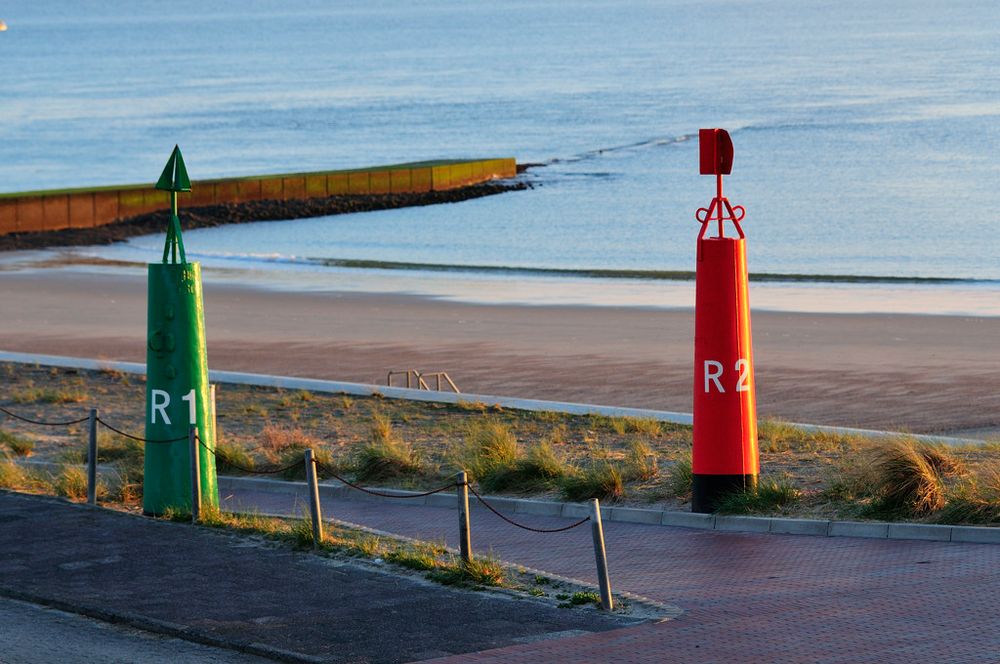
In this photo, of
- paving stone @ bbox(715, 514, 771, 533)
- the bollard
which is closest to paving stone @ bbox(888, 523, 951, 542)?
paving stone @ bbox(715, 514, 771, 533)

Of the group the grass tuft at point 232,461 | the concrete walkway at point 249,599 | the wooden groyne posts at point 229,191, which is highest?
the wooden groyne posts at point 229,191

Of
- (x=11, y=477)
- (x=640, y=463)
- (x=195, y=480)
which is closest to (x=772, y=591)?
(x=640, y=463)

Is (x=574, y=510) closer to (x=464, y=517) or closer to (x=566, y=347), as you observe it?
(x=464, y=517)

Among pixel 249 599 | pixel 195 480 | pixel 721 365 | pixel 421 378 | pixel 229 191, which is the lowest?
pixel 249 599

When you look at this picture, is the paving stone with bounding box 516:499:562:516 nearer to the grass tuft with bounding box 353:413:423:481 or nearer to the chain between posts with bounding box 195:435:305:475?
the grass tuft with bounding box 353:413:423:481

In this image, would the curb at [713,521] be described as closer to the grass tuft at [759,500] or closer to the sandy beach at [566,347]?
the grass tuft at [759,500]

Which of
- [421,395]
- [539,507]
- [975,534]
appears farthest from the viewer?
[421,395]

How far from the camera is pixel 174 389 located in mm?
12273

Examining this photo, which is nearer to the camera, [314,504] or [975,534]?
[975,534]

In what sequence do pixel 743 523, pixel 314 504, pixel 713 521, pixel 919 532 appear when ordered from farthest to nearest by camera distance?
1. pixel 713 521
2. pixel 743 523
3. pixel 314 504
4. pixel 919 532

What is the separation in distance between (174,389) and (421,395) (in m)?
6.66

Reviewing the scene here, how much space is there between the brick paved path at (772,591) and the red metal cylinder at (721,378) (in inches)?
23.5

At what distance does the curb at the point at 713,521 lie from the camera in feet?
35.0

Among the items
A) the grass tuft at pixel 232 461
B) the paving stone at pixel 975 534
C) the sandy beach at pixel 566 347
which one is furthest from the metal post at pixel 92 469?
the sandy beach at pixel 566 347
